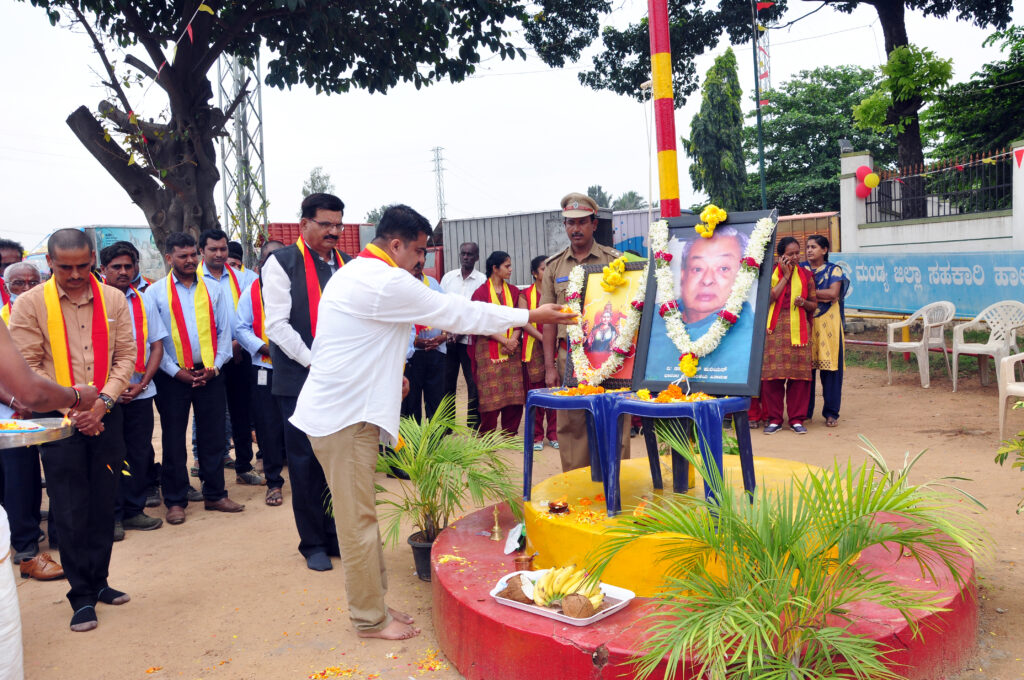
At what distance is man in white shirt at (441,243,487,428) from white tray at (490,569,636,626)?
13.6 feet

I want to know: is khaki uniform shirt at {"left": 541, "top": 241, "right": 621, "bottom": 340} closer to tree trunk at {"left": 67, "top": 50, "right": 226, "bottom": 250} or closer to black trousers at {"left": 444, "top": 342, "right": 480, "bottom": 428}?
black trousers at {"left": 444, "top": 342, "right": 480, "bottom": 428}

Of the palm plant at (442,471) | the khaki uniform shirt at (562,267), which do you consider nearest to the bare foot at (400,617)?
the palm plant at (442,471)

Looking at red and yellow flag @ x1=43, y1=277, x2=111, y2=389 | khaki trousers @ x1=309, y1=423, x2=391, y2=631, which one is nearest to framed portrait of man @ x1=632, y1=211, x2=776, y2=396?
khaki trousers @ x1=309, y1=423, x2=391, y2=631

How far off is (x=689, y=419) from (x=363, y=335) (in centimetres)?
170

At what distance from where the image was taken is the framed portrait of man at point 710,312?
4008 mm

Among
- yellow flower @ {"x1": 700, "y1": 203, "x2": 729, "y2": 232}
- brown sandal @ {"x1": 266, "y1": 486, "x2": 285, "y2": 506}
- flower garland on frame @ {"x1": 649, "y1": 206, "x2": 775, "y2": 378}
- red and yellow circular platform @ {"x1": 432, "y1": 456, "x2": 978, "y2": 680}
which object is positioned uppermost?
yellow flower @ {"x1": 700, "y1": 203, "x2": 729, "y2": 232}

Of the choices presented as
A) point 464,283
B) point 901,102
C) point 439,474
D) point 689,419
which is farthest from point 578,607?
point 901,102

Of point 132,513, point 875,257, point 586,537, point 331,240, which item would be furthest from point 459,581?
point 875,257

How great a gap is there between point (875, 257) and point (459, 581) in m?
11.4

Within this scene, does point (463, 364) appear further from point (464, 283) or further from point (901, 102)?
point (901, 102)

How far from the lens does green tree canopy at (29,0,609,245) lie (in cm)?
960

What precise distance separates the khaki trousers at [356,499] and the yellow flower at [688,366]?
5.16 ft

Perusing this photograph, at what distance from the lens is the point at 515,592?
350 centimetres

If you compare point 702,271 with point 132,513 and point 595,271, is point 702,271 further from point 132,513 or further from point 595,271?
point 132,513
